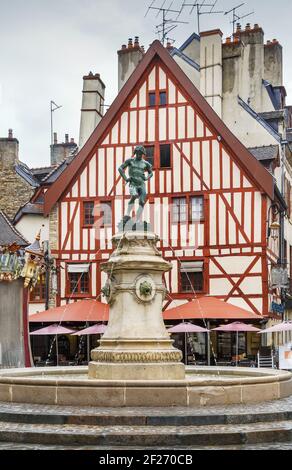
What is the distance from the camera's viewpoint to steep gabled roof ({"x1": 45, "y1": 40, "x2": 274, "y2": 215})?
96.4 ft

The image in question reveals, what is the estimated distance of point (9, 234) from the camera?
31172 mm

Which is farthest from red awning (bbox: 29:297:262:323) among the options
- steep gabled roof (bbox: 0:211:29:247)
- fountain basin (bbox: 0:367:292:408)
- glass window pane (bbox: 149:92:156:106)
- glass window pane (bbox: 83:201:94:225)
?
fountain basin (bbox: 0:367:292:408)

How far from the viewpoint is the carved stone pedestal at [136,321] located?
44.7ft

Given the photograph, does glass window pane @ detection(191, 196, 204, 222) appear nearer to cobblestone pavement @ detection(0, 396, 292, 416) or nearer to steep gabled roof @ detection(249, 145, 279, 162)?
steep gabled roof @ detection(249, 145, 279, 162)

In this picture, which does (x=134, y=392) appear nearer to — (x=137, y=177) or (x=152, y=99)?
(x=137, y=177)

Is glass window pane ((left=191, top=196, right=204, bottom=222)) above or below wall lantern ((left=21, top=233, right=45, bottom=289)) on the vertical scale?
above

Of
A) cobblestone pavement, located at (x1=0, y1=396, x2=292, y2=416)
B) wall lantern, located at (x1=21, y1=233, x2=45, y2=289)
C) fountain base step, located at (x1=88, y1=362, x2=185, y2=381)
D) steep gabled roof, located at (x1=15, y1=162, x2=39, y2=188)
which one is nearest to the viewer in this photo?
cobblestone pavement, located at (x1=0, y1=396, x2=292, y2=416)

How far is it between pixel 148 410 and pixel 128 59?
26.5 metres

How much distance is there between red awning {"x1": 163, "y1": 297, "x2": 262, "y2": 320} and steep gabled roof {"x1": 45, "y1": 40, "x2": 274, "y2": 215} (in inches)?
190

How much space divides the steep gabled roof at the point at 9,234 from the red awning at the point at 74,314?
13.3ft

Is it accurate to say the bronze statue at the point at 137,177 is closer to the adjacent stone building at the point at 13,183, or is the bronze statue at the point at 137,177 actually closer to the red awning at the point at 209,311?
the red awning at the point at 209,311

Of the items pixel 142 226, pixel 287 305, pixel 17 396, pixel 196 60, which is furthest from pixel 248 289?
pixel 17 396

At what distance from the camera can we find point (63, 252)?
31562mm
